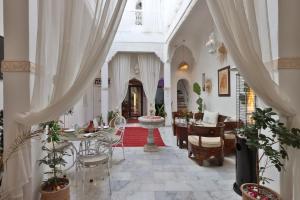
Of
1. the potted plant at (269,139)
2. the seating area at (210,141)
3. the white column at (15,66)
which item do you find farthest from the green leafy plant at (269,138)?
the white column at (15,66)

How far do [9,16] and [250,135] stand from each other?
9.61 feet

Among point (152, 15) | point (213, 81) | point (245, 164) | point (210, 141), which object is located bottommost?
point (245, 164)

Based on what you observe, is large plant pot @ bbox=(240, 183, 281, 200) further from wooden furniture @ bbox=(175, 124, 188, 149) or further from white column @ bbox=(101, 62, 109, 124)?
white column @ bbox=(101, 62, 109, 124)

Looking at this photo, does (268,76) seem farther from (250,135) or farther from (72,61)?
(72,61)

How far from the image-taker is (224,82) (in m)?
6.51

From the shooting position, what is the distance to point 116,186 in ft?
10.8

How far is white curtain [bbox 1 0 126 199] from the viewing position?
7.47 feet

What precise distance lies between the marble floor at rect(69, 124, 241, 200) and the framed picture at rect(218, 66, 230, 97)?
7.73 feet

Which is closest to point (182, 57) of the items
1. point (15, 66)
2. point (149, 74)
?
point (149, 74)

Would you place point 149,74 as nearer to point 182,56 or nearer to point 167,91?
point 167,91

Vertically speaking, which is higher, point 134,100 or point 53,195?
point 134,100

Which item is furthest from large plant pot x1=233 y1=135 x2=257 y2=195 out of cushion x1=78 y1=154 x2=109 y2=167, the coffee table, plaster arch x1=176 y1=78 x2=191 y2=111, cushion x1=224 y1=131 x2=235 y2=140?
plaster arch x1=176 y1=78 x2=191 y2=111

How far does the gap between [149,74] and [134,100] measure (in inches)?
123

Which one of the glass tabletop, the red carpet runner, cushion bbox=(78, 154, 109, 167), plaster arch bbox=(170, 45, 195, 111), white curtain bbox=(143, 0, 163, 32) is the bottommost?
the red carpet runner
